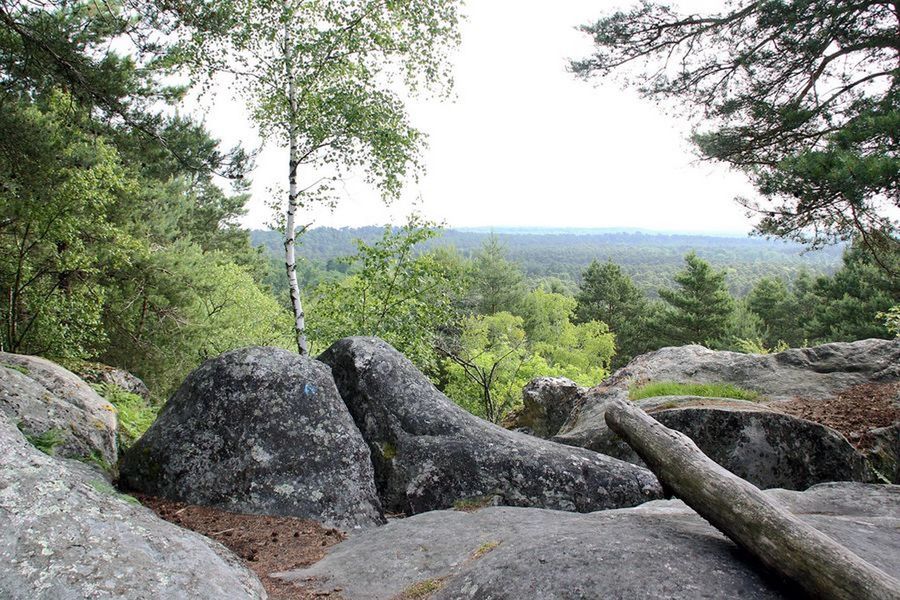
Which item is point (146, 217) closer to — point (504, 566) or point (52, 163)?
point (52, 163)

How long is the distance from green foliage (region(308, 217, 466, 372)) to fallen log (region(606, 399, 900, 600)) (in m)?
9.42

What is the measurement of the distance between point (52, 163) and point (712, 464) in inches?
515

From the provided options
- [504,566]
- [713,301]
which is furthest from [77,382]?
[713,301]

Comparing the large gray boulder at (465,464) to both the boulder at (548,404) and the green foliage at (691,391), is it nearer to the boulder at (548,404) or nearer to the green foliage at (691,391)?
the green foliage at (691,391)

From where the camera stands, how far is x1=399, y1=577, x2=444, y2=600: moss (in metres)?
4.23

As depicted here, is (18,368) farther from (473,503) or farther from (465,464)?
(473,503)

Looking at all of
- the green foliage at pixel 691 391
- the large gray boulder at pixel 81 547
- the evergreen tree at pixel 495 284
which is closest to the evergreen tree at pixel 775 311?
the evergreen tree at pixel 495 284

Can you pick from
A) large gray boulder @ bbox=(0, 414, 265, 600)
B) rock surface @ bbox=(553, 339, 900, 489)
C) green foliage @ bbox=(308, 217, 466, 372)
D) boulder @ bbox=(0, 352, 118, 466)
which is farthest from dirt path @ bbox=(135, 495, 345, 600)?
green foliage @ bbox=(308, 217, 466, 372)

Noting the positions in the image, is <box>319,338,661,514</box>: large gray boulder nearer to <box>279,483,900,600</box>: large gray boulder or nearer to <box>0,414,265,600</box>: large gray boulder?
<box>279,483,900,600</box>: large gray boulder

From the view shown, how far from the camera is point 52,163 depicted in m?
11.3

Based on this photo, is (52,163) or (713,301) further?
(713,301)

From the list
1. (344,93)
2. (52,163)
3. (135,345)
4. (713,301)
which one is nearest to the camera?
(52,163)

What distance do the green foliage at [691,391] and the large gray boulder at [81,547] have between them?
8793 mm

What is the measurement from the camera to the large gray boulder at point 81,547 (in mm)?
2854
